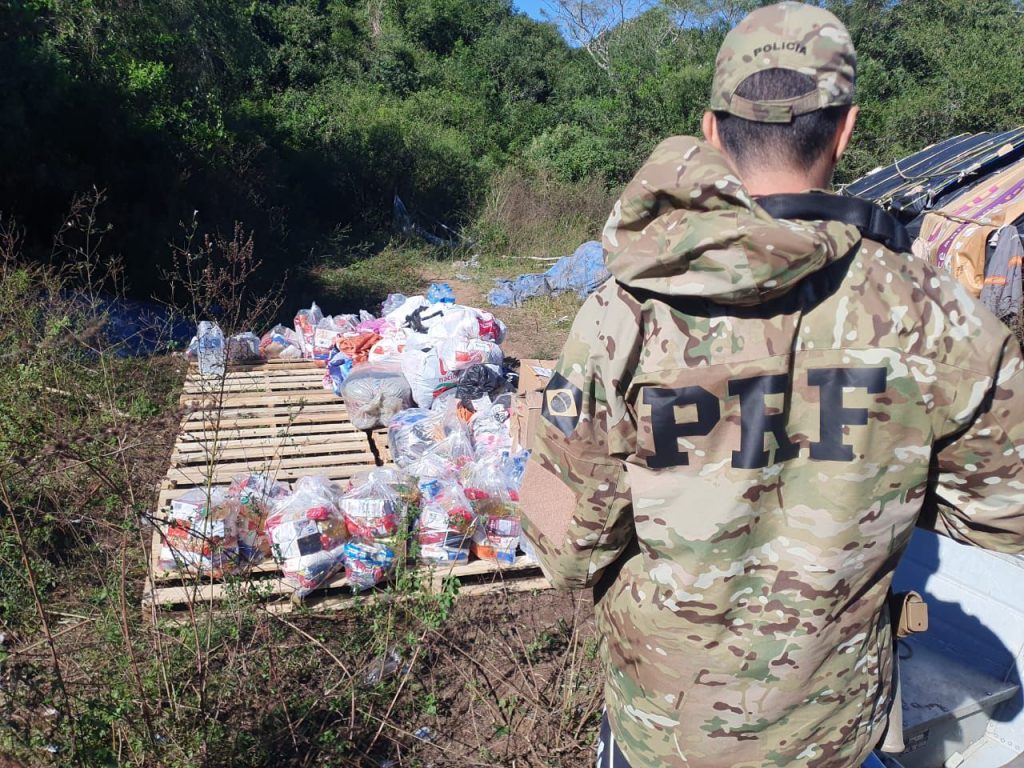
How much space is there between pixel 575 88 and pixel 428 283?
1031 cm

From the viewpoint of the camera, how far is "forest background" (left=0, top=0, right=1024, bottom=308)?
6.89 meters

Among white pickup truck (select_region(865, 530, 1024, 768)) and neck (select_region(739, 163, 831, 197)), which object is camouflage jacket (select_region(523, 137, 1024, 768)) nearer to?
neck (select_region(739, 163, 831, 197))

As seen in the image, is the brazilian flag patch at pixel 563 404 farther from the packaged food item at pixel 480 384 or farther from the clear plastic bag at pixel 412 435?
the packaged food item at pixel 480 384

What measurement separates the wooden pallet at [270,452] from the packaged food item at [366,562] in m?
0.09

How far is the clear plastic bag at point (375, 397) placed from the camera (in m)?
4.52

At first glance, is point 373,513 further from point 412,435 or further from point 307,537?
point 412,435

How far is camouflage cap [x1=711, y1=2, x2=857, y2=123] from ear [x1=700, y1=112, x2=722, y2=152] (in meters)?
0.04

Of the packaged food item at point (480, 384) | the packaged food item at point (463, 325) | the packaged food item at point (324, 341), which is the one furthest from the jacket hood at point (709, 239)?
the packaged food item at point (324, 341)


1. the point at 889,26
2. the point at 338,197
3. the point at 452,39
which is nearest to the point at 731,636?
the point at 338,197

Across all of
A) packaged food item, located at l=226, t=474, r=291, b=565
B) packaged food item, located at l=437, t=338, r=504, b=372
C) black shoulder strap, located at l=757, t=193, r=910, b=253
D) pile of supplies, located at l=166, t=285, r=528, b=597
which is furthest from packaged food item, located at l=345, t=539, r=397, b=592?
black shoulder strap, located at l=757, t=193, r=910, b=253

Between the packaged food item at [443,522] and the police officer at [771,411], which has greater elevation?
the police officer at [771,411]

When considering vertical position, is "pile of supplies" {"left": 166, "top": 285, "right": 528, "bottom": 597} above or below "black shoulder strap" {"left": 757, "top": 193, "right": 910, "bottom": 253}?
below

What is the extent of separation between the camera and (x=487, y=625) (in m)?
2.96

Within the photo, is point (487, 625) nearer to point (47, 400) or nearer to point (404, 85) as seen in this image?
point (47, 400)
